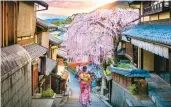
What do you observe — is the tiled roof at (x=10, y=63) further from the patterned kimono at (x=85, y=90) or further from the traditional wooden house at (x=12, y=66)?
the patterned kimono at (x=85, y=90)

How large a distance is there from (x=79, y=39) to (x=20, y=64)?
1800 cm

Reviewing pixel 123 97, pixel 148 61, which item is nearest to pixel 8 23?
pixel 123 97

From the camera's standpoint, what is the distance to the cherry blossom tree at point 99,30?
2334 centimetres

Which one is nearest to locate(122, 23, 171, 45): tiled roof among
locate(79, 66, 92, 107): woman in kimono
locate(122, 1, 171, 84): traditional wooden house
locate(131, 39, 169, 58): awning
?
locate(122, 1, 171, 84): traditional wooden house

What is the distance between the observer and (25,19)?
1288cm

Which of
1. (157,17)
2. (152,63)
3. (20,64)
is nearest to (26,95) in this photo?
(20,64)

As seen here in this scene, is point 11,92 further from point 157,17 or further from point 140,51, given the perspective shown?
point 140,51

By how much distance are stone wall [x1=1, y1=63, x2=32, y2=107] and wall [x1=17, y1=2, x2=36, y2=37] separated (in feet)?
10.3

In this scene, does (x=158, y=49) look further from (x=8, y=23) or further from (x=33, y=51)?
(x=33, y=51)

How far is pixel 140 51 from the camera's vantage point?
739 inches

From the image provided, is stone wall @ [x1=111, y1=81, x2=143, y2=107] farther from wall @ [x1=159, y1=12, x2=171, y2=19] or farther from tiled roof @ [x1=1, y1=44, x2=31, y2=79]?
tiled roof @ [x1=1, y1=44, x2=31, y2=79]

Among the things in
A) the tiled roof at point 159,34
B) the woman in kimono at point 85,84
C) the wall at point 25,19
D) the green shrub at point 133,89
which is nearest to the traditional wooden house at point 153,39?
the tiled roof at point 159,34

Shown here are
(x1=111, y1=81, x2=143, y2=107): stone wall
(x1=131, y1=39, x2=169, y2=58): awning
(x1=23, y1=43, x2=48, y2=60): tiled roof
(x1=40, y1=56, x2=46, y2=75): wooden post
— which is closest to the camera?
(x1=131, y1=39, x2=169, y2=58): awning

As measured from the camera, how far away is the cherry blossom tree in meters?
23.3
